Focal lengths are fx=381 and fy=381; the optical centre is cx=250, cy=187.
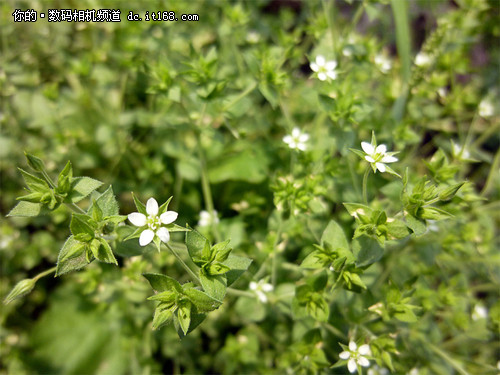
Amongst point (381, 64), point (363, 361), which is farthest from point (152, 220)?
point (381, 64)

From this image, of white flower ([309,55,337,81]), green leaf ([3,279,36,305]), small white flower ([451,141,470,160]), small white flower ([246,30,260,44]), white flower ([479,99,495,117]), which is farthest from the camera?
small white flower ([246,30,260,44])

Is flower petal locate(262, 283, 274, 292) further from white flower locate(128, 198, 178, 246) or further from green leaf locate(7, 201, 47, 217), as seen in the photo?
green leaf locate(7, 201, 47, 217)

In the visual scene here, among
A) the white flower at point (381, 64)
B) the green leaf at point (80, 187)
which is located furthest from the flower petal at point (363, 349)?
the white flower at point (381, 64)

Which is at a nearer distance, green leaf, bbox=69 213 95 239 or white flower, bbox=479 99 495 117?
green leaf, bbox=69 213 95 239

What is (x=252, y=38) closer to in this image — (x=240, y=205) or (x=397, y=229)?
(x=240, y=205)

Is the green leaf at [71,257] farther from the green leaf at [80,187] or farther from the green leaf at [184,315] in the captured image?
the green leaf at [184,315]

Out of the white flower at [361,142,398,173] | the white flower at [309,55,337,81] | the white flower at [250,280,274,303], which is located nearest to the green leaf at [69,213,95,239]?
the white flower at [250,280,274,303]

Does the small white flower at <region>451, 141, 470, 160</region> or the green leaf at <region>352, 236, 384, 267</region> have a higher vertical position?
the small white flower at <region>451, 141, 470, 160</region>
